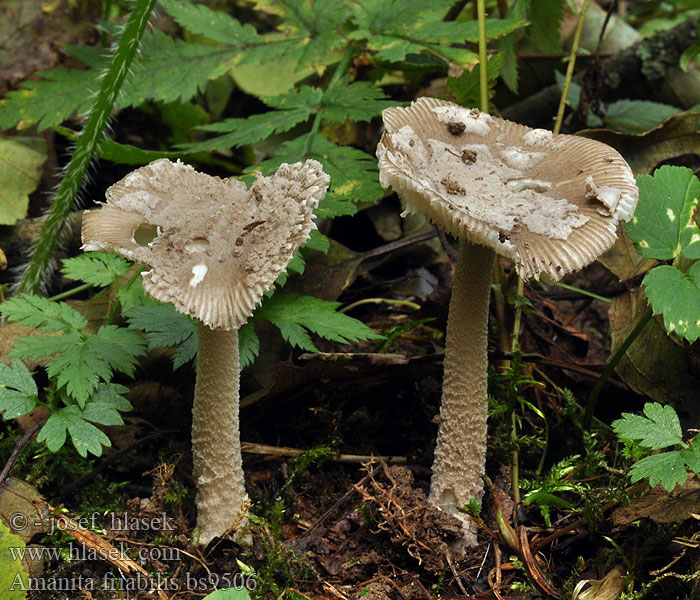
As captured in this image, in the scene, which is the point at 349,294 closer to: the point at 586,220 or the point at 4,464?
the point at 586,220

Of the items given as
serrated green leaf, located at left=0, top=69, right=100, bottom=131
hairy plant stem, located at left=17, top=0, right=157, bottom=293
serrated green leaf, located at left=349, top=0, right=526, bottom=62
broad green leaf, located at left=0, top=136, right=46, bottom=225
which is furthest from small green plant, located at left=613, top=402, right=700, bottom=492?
broad green leaf, located at left=0, top=136, right=46, bottom=225

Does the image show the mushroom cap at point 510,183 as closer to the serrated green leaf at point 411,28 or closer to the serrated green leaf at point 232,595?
the serrated green leaf at point 411,28

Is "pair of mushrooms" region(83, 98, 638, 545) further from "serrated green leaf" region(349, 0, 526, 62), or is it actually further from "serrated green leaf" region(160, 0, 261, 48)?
"serrated green leaf" region(160, 0, 261, 48)

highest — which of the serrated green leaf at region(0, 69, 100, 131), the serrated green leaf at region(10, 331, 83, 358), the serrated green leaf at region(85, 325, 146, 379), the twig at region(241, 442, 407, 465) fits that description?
the serrated green leaf at region(0, 69, 100, 131)

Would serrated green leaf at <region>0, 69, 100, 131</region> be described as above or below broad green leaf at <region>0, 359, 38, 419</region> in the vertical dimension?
above

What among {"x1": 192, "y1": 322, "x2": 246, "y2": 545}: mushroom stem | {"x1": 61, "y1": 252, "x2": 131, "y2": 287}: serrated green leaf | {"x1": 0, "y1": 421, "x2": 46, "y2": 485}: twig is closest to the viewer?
{"x1": 192, "y1": 322, "x2": 246, "y2": 545}: mushroom stem

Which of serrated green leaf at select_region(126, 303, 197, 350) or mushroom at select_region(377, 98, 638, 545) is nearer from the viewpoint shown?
mushroom at select_region(377, 98, 638, 545)

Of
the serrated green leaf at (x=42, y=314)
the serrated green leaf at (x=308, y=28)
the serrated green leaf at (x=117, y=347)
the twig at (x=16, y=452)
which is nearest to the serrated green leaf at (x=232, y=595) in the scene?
the serrated green leaf at (x=117, y=347)
